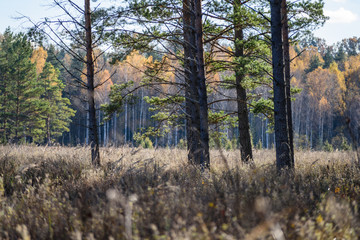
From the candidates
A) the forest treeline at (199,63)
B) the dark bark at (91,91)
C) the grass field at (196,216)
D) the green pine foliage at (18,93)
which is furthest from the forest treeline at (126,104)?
the grass field at (196,216)

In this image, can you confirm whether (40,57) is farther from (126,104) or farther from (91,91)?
(91,91)

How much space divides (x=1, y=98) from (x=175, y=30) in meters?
27.4

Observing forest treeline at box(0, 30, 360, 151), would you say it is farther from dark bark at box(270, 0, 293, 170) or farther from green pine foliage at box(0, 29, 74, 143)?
dark bark at box(270, 0, 293, 170)

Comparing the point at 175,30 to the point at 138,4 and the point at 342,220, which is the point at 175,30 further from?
the point at 342,220

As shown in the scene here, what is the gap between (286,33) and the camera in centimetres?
1023

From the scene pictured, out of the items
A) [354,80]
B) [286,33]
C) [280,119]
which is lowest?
[280,119]

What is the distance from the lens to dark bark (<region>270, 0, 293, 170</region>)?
624 centimetres

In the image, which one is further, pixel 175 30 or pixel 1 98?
pixel 1 98

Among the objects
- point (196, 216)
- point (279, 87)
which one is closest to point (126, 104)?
point (279, 87)

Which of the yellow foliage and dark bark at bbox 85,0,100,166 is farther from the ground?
the yellow foliage

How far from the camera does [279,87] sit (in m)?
6.34

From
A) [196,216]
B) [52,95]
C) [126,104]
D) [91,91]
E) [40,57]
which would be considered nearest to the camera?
[196,216]

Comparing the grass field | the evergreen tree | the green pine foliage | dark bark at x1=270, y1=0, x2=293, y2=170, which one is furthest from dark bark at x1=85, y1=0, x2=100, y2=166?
the evergreen tree

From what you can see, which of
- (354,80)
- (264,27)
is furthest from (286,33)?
(354,80)
